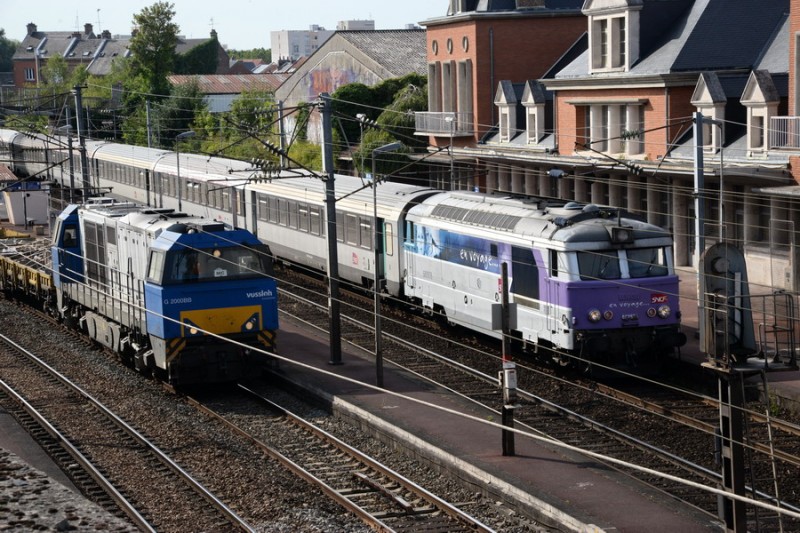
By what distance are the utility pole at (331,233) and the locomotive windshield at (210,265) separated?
7.26 ft

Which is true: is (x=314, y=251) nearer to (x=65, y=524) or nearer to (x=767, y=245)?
(x=767, y=245)

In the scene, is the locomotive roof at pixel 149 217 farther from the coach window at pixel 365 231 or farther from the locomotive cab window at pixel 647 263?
the locomotive cab window at pixel 647 263

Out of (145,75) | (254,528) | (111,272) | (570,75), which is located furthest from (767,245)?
(145,75)

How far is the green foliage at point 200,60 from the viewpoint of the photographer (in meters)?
120

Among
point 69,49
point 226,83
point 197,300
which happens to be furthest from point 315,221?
point 69,49

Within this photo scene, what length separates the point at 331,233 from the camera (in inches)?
1004

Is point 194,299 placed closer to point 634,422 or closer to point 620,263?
point 620,263

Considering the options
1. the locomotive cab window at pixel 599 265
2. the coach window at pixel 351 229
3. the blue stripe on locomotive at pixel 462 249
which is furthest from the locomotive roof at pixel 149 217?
the locomotive cab window at pixel 599 265

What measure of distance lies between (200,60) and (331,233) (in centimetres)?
10253

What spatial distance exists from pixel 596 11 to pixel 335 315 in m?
20.9

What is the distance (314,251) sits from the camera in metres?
37.5

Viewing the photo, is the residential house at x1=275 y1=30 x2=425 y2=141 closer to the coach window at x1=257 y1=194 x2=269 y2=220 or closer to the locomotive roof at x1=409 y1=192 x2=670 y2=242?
the coach window at x1=257 y1=194 x2=269 y2=220

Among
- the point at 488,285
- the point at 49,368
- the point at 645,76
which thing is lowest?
the point at 49,368

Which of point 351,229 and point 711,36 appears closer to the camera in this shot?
point 351,229
